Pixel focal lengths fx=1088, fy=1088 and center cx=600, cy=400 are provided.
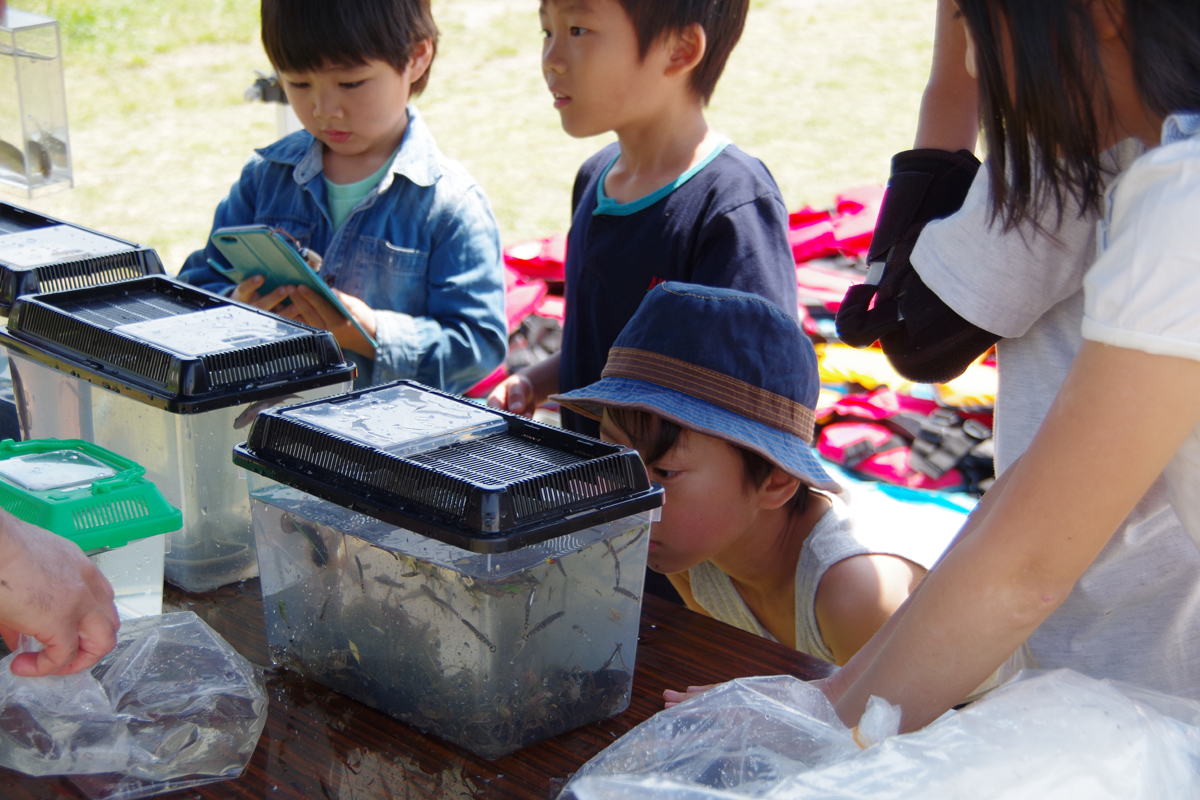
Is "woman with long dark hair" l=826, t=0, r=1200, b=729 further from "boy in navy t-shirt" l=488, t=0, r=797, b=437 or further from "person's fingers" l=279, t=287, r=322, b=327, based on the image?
"person's fingers" l=279, t=287, r=322, b=327

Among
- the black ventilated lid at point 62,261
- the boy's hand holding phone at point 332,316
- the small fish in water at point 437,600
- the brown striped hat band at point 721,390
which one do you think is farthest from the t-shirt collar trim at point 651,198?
the small fish in water at point 437,600

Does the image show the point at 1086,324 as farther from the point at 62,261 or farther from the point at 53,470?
the point at 62,261

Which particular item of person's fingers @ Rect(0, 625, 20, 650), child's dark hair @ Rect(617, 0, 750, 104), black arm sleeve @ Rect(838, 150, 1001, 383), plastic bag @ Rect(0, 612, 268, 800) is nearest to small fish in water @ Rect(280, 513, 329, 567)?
plastic bag @ Rect(0, 612, 268, 800)

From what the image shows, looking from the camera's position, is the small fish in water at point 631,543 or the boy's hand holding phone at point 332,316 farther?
the boy's hand holding phone at point 332,316

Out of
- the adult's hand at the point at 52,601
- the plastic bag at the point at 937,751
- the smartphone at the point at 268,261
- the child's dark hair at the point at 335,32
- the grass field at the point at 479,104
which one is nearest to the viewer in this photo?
the plastic bag at the point at 937,751

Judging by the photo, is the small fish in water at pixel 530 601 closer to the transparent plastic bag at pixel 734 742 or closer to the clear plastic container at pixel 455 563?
the clear plastic container at pixel 455 563

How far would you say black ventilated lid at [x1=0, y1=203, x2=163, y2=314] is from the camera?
1251mm

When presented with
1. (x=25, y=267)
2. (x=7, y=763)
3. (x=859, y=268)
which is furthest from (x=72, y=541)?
(x=859, y=268)

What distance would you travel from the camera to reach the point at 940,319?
0.95m

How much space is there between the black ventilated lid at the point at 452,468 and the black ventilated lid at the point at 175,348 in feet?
0.39

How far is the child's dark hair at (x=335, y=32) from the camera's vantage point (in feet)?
6.02

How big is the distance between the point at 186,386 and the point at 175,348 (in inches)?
2.4

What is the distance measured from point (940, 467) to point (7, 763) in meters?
2.29

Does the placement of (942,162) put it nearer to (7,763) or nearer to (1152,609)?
(1152,609)
